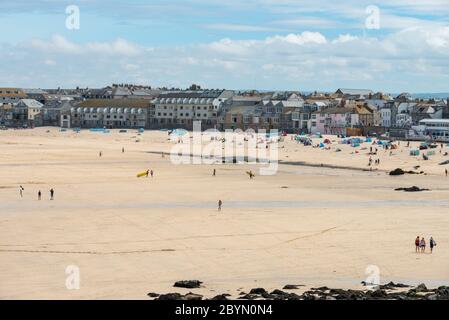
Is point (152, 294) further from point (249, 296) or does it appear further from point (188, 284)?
point (249, 296)

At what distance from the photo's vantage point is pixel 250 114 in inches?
4594

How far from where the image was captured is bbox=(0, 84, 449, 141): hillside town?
105 meters

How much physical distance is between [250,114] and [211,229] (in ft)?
276

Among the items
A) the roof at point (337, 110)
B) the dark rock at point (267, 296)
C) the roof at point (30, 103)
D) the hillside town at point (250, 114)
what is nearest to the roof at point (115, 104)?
the hillside town at point (250, 114)

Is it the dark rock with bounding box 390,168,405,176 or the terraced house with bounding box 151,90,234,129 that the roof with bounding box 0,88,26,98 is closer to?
the terraced house with bounding box 151,90,234,129

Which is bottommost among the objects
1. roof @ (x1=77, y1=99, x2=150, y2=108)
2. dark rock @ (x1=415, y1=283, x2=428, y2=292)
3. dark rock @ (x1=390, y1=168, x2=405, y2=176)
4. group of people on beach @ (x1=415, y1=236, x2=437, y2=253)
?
dark rock @ (x1=415, y1=283, x2=428, y2=292)

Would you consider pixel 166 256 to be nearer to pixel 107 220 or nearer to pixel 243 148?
pixel 107 220

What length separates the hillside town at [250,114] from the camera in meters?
105

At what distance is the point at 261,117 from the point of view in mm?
115250

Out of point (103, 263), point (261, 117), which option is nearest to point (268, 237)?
point (103, 263)

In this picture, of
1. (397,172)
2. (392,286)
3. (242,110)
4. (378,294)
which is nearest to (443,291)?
(392,286)

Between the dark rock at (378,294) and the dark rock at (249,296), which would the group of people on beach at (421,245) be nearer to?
the dark rock at (378,294)

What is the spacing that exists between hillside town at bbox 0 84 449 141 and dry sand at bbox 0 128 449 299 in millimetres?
46035

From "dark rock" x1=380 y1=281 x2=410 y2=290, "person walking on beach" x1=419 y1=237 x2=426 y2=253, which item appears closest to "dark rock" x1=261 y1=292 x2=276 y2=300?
"dark rock" x1=380 y1=281 x2=410 y2=290
